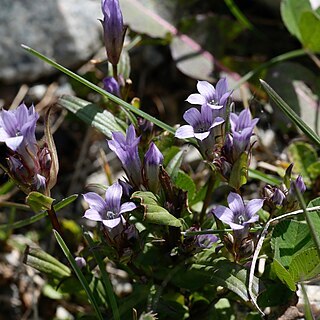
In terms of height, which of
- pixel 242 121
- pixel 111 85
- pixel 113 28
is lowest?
pixel 111 85

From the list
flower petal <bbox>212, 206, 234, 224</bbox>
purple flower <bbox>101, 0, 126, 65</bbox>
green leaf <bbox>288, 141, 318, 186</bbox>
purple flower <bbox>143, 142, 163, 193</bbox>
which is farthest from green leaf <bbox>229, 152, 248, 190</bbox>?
green leaf <bbox>288, 141, 318, 186</bbox>

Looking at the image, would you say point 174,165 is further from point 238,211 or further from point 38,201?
point 38,201

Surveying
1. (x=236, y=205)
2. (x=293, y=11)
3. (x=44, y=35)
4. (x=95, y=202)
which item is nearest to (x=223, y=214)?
(x=236, y=205)

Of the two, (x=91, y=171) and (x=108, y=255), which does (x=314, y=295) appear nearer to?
(x=108, y=255)

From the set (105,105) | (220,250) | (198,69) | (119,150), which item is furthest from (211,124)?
(198,69)

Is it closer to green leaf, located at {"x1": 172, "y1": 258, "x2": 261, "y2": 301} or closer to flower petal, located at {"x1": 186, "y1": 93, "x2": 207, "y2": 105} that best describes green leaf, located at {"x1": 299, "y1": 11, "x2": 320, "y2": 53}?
flower petal, located at {"x1": 186, "y1": 93, "x2": 207, "y2": 105}

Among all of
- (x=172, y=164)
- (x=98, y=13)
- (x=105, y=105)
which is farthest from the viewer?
(x=98, y=13)
